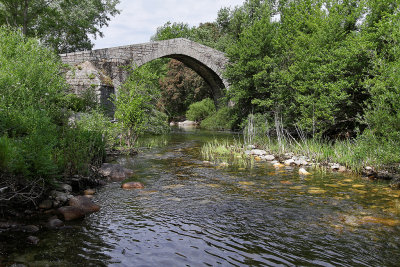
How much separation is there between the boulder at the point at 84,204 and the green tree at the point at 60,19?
17.2m

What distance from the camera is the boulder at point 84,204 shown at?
5039 mm

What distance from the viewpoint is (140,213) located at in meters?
5.15

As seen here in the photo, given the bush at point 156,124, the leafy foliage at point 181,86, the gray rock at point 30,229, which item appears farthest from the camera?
the leafy foliage at point 181,86

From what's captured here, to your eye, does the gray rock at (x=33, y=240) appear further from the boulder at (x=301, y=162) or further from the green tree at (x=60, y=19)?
the green tree at (x=60, y=19)

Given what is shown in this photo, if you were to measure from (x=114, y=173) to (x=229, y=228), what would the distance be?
409cm

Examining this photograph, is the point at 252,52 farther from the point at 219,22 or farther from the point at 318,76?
the point at 219,22

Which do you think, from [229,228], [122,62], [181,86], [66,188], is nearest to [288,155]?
[229,228]

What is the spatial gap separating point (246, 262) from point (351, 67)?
34.1 feet

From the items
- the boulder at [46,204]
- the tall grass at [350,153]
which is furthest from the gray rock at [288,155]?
the boulder at [46,204]

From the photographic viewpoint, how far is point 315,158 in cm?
1007

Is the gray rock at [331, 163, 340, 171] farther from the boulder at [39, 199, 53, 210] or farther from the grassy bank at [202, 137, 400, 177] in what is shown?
the boulder at [39, 199, 53, 210]

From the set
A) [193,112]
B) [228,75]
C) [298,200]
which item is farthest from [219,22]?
[298,200]

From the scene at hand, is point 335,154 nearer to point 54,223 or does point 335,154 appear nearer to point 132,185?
point 132,185

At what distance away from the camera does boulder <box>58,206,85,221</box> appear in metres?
4.74
